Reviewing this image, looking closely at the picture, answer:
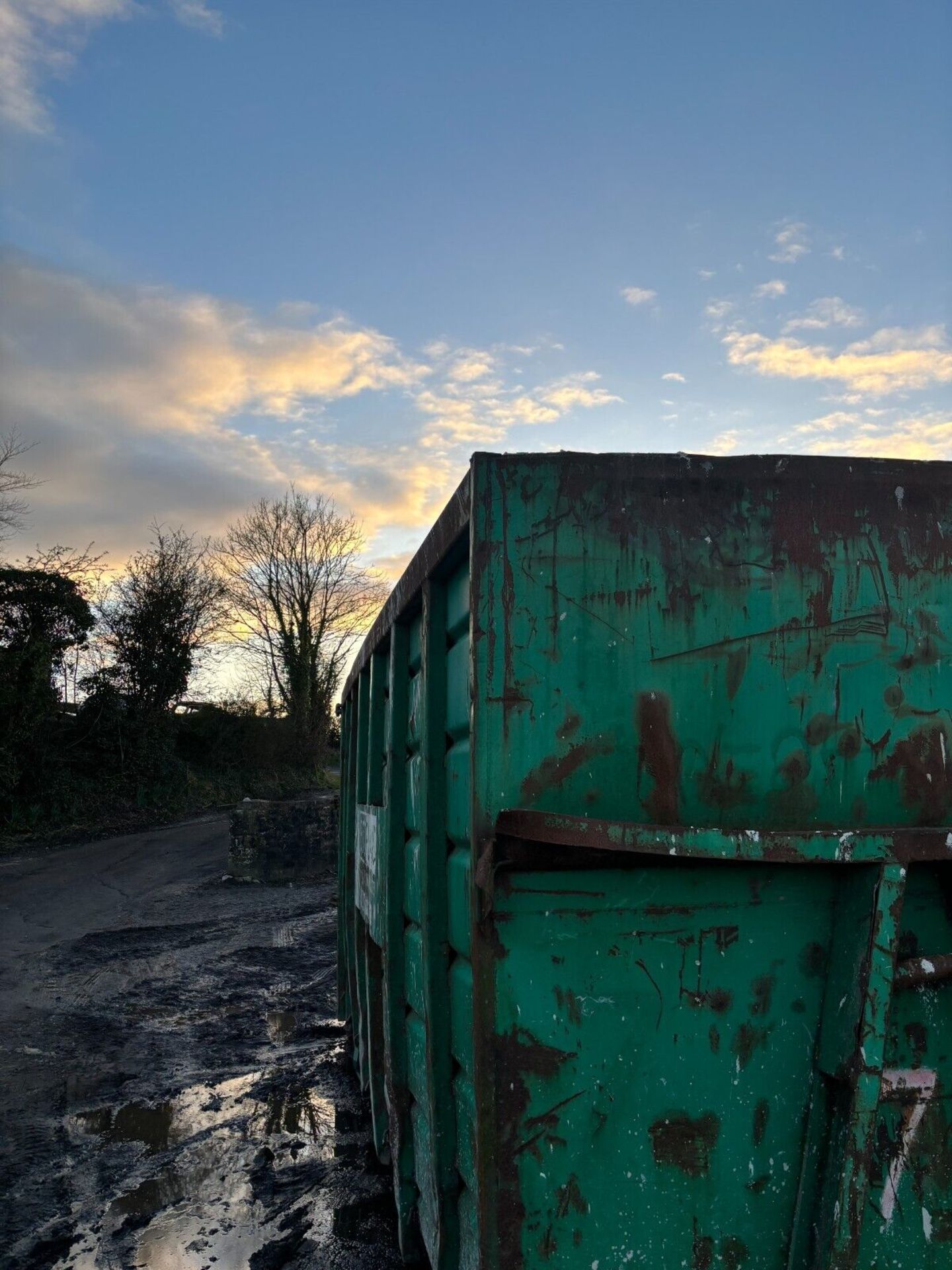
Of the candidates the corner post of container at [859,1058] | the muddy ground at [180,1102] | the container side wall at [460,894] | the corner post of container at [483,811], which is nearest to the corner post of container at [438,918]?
the container side wall at [460,894]

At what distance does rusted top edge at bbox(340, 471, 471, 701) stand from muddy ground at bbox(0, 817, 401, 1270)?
2327mm

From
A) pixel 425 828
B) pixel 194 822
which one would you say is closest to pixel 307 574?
pixel 194 822

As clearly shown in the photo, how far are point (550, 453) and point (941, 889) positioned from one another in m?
1.28

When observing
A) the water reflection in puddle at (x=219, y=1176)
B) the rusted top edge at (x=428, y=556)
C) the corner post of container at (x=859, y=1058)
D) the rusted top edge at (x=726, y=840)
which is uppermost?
the rusted top edge at (x=428, y=556)

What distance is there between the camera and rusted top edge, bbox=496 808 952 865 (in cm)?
186

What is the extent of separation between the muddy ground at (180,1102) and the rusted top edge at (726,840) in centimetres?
236

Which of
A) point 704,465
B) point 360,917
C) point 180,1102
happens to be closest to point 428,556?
point 704,465

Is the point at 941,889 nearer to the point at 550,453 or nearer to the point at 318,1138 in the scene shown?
the point at 550,453

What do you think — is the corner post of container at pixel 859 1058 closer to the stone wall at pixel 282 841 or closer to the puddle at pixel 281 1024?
the puddle at pixel 281 1024

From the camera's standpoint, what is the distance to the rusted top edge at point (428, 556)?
217 centimetres

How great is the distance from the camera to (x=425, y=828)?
2600mm

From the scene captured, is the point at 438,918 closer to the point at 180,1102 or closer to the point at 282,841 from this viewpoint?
the point at 180,1102

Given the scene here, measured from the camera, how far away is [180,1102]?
530 cm

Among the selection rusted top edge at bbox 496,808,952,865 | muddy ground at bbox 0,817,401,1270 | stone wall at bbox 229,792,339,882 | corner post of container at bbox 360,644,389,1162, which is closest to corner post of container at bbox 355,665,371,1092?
corner post of container at bbox 360,644,389,1162
